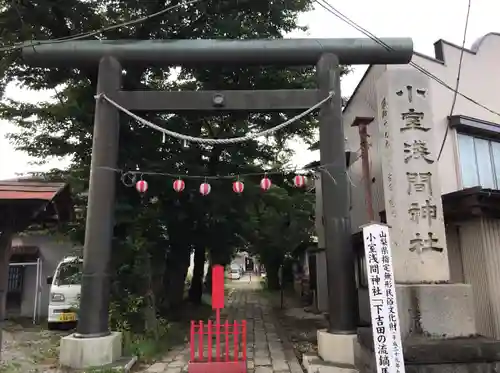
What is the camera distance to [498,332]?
26.3ft

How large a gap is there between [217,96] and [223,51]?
107 cm

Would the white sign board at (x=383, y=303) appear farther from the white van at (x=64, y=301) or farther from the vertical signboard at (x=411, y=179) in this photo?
the white van at (x=64, y=301)

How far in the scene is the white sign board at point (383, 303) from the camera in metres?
5.93

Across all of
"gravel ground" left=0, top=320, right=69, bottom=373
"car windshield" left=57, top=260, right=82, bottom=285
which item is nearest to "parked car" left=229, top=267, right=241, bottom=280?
"car windshield" left=57, top=260, right=82, bottom=285

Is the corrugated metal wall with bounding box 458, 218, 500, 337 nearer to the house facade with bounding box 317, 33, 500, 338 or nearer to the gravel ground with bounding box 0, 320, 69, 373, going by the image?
the house facade with bounding box 317, 33, 500, 338

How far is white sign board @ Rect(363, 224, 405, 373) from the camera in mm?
5926

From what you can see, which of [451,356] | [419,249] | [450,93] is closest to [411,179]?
[419,249]

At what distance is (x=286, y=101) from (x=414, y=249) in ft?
13.3

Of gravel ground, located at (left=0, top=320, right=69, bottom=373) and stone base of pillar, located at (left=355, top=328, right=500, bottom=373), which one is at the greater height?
stone base of pillar, located at (left=355, top=328, right=500, bottom=373)

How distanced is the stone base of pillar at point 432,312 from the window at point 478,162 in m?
5.70

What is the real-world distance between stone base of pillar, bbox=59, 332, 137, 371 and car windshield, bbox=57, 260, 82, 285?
5.00 m

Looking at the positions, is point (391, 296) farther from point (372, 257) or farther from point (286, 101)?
point (286, 101)

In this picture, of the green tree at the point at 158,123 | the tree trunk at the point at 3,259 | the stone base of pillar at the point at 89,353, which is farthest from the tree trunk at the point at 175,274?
the tree trunk at the point at 3,259

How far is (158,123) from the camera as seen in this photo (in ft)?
38.9
